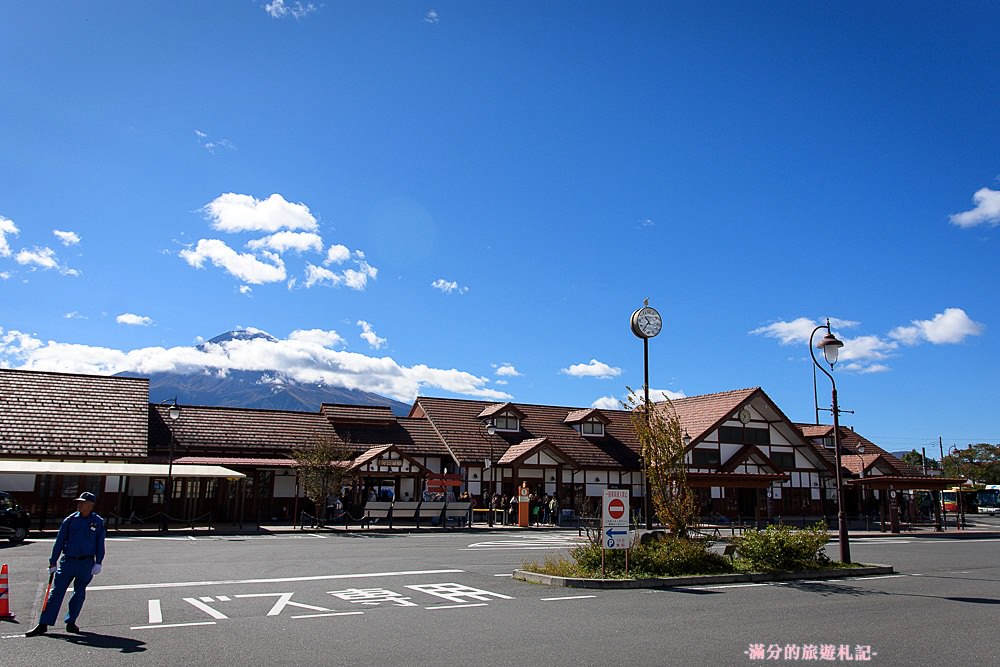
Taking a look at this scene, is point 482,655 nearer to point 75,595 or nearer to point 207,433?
point 75,595

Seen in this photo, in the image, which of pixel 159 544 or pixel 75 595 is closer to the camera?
pixel 75 595

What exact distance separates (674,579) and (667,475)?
8.44 ft

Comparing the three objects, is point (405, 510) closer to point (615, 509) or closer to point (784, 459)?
point (615, 509)

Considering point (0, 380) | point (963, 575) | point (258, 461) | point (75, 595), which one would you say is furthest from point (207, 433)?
point (963, 575)

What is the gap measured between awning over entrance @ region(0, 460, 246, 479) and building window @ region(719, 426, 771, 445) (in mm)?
27809

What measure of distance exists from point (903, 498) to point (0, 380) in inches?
1995

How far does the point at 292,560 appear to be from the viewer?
56.3ft

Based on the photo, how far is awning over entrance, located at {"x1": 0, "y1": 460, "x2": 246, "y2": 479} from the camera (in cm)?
2573

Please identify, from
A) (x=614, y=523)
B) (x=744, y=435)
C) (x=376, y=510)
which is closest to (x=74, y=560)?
(x=614, y=523)

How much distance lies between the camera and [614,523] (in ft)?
44.8

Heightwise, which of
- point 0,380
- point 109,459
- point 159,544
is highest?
point 0,380

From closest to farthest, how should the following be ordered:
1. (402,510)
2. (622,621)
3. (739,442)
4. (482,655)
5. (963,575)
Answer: (482,655), (622,621), (963,575), (402,510), (739,442)

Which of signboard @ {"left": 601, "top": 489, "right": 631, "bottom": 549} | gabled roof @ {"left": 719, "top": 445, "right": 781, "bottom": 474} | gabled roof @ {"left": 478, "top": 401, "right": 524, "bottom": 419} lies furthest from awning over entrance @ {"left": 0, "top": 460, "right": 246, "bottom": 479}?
gabled roof @ {"left": 719, "top": 445, "right": 781, "bottom": 474}

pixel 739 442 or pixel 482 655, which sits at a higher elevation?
pixel 739 442
